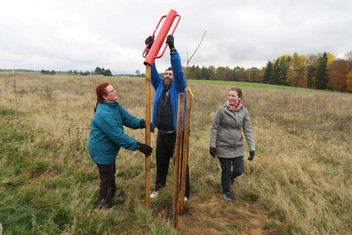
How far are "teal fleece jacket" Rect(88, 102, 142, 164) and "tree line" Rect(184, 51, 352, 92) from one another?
1419 inches

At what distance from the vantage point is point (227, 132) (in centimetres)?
404

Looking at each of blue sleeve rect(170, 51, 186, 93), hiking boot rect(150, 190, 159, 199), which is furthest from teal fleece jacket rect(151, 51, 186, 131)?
hiking boot rect(150, 190, 159, 199)

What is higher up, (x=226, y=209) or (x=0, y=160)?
(x=0, y=160)

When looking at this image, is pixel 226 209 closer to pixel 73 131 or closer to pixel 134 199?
pixel 134 199

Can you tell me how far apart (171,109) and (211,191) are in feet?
5.62

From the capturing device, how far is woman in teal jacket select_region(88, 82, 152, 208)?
315cm

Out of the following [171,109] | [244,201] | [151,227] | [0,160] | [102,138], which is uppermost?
[171,109]

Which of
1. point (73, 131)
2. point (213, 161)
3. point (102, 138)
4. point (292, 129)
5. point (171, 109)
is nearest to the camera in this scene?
point (102, 138)

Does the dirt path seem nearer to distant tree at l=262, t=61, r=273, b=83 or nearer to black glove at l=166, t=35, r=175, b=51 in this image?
black glove at l=166, t=35, r=175, b=51

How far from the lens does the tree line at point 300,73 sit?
155 feet

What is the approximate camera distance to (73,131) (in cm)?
664

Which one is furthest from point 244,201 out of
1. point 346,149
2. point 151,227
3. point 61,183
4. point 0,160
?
point 346,149

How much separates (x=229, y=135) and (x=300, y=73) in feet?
195

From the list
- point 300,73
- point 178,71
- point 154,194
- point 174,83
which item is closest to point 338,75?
point 300,73
